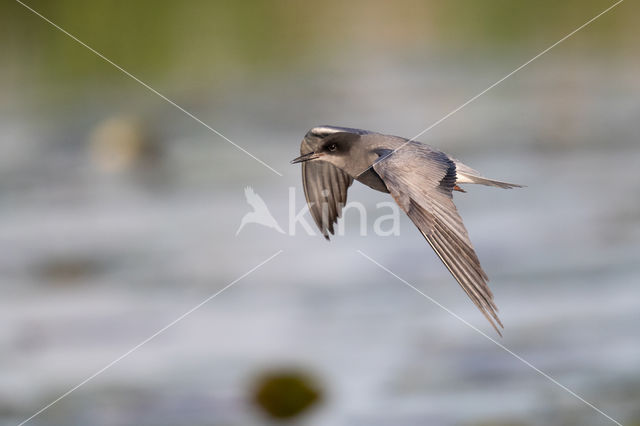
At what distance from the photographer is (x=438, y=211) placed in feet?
14.4

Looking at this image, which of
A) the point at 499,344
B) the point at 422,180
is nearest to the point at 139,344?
the point at 499,344

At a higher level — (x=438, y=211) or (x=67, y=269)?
(x=438, y=211)

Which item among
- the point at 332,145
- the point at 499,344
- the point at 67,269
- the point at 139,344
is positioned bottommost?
the point at 499,344

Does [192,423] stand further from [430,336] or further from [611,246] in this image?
[611,246]

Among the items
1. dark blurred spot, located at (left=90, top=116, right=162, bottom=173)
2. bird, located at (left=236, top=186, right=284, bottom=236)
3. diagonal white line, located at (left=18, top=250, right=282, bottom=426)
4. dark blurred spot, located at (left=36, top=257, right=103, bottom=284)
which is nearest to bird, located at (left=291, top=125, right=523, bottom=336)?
diagonal white line, located at (left=18, top=250, right=282, bottom=426)

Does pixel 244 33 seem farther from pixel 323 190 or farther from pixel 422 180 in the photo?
pixel 422 180

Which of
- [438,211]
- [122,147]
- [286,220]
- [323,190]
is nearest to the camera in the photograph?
[438,211]

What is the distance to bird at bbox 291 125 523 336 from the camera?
4.23m

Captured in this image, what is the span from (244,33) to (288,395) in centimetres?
940

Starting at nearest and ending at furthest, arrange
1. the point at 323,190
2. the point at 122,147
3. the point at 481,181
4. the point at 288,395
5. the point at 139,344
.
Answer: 1. the point at 481,181
2. the point at 323,190
3. the point at 288,395
4. the point at 139,344
5. the point at 122,147

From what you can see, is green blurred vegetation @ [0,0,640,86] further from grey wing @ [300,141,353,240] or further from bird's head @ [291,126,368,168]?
bird's head @ [291,126,368,168]

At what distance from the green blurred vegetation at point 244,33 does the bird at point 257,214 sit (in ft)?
12.7

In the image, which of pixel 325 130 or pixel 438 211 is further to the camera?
pixel 325 130

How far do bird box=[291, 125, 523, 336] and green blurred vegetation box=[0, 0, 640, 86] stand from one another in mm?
10510
